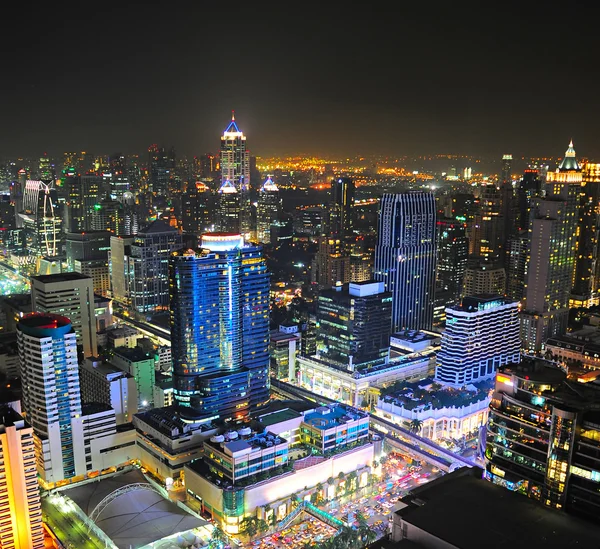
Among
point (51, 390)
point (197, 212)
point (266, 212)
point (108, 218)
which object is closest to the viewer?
point (51, 390)

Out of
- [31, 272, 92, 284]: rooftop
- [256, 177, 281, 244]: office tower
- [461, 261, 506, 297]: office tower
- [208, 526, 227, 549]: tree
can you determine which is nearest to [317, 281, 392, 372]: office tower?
[461, 261, 506, 297]: office tower

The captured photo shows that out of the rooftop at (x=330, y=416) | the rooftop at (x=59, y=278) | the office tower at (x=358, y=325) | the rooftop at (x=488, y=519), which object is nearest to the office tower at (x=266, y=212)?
the office tower at (x=358, y=325)

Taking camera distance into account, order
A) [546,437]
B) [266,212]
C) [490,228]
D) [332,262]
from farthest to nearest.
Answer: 1. [266,212]
2. [490,228]
3. [332,262]
4. [546,437]

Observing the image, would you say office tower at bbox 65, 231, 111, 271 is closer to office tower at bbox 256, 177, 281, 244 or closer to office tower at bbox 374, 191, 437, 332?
office tower at bbox 256, 177, 281, 244

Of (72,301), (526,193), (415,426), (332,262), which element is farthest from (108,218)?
(415,426)

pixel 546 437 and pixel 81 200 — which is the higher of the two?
pixel 81 200

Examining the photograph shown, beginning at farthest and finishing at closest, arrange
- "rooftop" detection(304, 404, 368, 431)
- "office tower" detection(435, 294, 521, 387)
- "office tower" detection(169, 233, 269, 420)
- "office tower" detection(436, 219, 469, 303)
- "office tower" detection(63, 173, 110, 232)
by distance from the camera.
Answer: "office tower" detection(63, 173, 110, 232) → "office tower" detection(436, 219, 469, 303) → "office tower" detection(435, 294, 521, 387) → "office tower" detection(169, 233, 269, 420) → "rooftop" detection(304, 404, 368, 431)

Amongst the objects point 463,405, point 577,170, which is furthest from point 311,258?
point 463,405

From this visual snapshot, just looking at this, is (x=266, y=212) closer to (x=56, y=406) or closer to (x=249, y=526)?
(x=56, y=406)

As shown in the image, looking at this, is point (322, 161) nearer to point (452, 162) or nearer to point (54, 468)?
point (452, 162)
